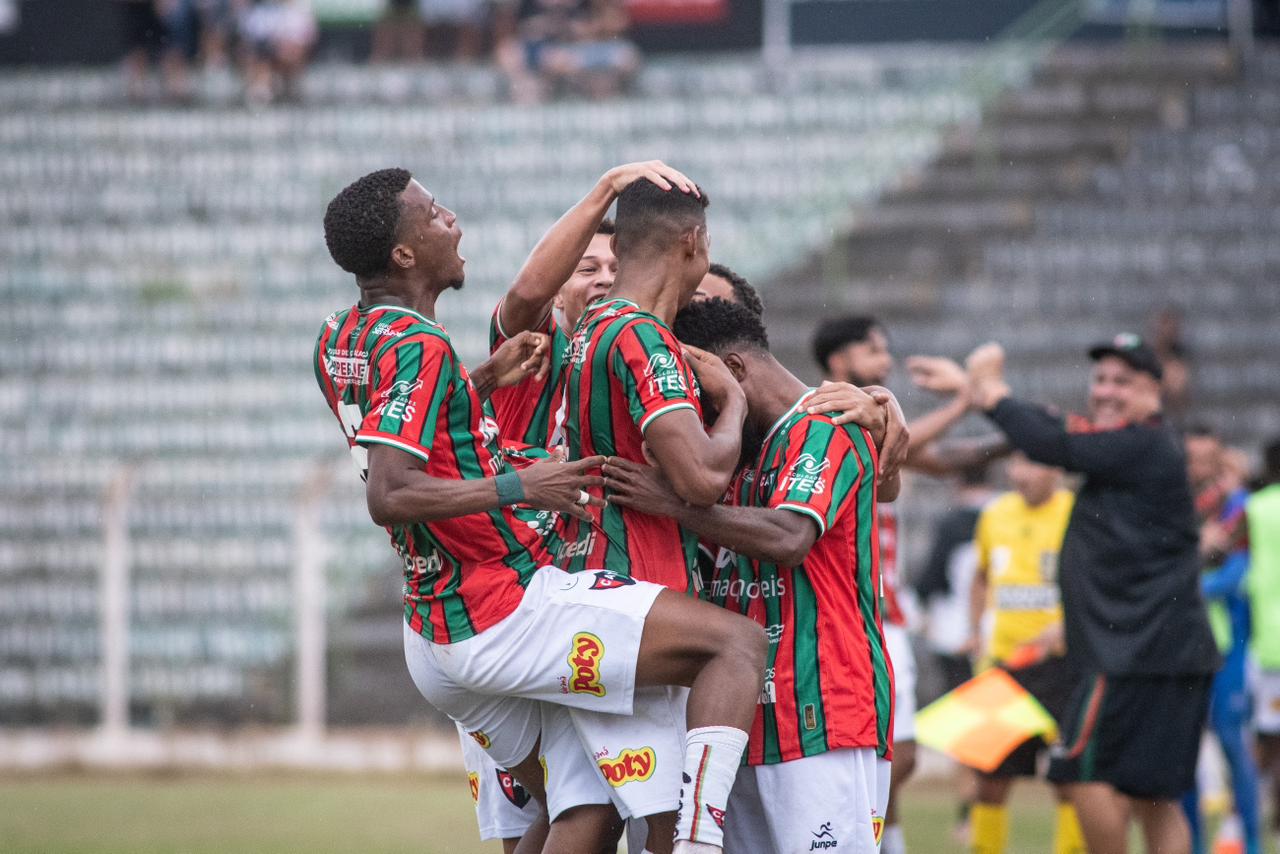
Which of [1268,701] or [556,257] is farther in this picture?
[1268,701]

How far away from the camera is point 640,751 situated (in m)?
4.58

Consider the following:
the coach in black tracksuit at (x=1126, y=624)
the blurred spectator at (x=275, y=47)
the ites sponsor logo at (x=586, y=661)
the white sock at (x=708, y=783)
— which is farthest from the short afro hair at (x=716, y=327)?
the blurred spectator at (x=275, y=47)

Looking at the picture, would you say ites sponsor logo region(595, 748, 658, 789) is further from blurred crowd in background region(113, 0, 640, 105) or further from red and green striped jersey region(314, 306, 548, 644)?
blurred crowd in background region(113, 0, 640, 105)

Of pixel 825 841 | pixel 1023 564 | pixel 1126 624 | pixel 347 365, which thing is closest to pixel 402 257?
pixel 347 365

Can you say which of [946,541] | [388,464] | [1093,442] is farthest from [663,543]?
[946,541]

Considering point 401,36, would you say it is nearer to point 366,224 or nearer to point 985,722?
point 985,722

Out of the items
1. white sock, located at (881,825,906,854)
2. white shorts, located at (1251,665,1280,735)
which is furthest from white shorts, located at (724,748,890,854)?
white shorts, located at (1251,665,1280,735)

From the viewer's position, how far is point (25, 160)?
19.4 meters

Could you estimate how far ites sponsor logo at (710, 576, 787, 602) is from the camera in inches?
188

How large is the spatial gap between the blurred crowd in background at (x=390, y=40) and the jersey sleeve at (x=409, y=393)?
1557 cm

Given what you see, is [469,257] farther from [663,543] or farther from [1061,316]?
[663,543]

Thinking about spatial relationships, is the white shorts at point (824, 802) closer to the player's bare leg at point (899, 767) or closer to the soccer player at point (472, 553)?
the soccer player at point (472, 553)

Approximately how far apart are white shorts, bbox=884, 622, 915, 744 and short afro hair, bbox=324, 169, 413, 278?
3264mm

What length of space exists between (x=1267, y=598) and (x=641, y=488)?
637 cm
